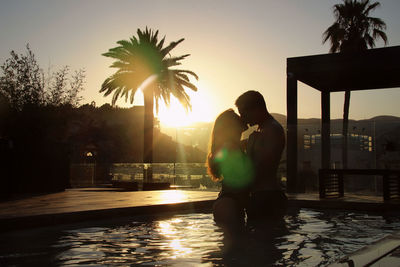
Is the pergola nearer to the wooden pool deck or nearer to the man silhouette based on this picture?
the wooden pool deck

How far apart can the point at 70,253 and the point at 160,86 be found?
26.3 m

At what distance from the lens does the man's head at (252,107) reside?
3.67 m

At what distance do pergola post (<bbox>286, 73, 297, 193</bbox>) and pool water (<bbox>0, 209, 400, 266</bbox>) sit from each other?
18.5ft

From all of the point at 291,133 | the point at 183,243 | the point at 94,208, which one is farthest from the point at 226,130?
the point at 291,133

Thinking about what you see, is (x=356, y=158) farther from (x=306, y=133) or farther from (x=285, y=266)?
(x=285, y=266)

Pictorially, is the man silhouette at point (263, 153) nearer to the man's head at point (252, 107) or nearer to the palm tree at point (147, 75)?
the man's head at point (252, 107)

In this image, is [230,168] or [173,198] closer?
[230,168]

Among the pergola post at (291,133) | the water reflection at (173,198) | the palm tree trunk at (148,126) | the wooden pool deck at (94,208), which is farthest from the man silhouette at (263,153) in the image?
the palm tree trunk at (148,126)

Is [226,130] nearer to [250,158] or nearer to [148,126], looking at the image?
[250,158]

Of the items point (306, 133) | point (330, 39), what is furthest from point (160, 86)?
point (306, 133)

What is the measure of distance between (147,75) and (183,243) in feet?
81.3

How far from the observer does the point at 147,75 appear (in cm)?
2962

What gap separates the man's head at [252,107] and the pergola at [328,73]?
1067cm

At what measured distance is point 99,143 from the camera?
2825 inches
